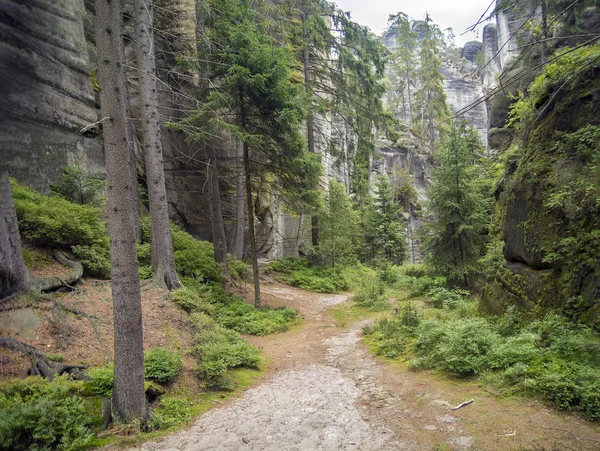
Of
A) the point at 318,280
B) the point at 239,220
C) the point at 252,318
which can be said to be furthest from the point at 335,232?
the point at 252,318

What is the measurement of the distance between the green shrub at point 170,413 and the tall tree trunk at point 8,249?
10.6ft

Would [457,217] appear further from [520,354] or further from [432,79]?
[432,79]

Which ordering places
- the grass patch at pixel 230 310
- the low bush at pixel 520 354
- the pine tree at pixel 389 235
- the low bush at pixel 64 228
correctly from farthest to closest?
the pine tree at pixel 389 235 → the grass patch at pixel 230 310 → the low bush at pixel 64 228 → the low bush at pixel 520 354

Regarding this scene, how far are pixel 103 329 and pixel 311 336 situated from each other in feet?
17.4

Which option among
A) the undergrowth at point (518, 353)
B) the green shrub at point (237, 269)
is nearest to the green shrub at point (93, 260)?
the green shrub at point (237, 269)

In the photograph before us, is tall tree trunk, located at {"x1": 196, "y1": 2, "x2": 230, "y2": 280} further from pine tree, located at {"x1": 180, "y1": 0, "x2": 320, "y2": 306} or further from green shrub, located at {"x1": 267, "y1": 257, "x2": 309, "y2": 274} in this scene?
green shrub, located at {"x1": 267, "y1": 257, "x2": 309, "y2": 274}

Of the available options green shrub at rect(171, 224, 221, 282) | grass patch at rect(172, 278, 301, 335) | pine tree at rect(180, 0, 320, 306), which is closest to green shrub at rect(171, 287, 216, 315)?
grass patch at rect(172, 278, 301, 335)

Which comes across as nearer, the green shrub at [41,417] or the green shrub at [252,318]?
the green shrub at [41,417]

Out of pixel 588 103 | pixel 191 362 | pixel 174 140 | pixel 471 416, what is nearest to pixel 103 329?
pixel 191 362

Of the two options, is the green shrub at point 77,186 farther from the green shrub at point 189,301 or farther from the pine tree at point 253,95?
the green shrub at point 189,301

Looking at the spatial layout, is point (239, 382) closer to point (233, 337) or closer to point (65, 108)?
point (233, 337)

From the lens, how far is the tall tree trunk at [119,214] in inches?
172

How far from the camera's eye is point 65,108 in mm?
11273

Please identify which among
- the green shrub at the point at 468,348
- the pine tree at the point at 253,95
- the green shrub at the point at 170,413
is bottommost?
the green shrub at the point at 170,413
